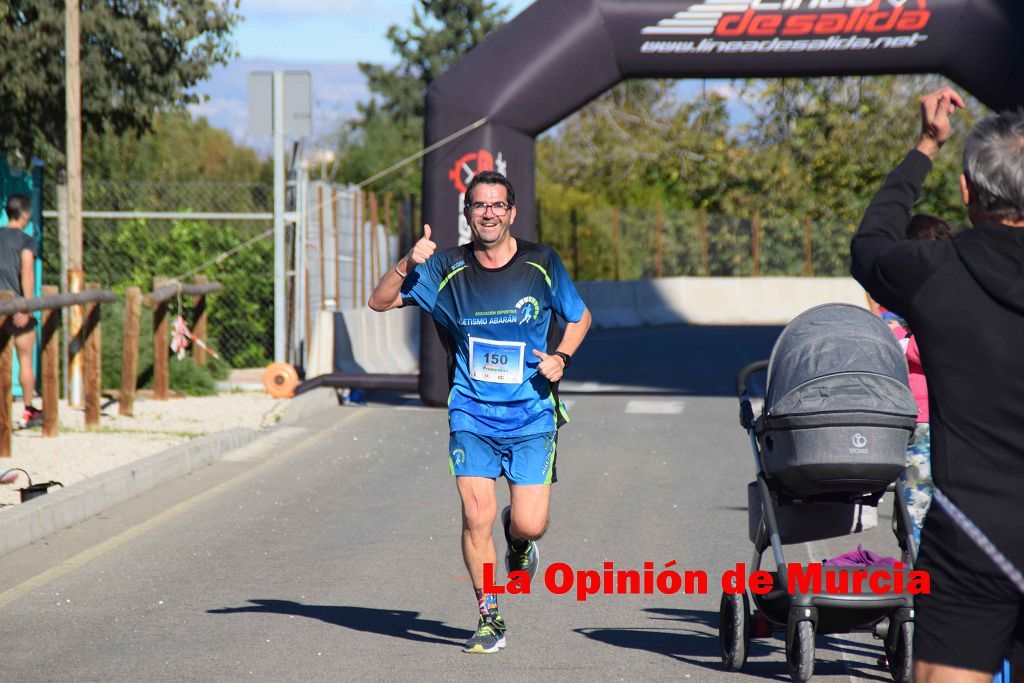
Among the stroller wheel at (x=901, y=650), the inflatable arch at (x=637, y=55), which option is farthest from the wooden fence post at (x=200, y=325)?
the stroller wheel at (x=901, y=650)

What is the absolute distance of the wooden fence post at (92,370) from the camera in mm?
13422

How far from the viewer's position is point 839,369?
5.55 m

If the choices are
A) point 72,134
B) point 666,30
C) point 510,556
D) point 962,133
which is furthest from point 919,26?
point 962,133

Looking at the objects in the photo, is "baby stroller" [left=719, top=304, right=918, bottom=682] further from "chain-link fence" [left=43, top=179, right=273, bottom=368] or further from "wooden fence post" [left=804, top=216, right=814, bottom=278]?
"wooden fence post" [left=804, top=216, right=814, bottom=278]

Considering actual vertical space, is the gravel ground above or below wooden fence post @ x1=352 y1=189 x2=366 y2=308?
below

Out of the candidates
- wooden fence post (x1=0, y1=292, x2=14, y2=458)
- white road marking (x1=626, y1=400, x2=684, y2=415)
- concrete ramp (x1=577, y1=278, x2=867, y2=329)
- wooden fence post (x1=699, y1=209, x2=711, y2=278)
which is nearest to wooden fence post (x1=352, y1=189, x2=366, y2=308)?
white road marking (x1=626, y1=400, x2=684, y2=415)

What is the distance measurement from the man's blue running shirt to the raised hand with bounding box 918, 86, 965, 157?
2849 mm

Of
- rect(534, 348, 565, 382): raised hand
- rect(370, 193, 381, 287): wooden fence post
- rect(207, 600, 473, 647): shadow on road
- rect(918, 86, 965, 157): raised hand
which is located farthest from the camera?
rect(370, 193, 381, 287): wooden fence post

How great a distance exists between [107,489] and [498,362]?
460 centimetres

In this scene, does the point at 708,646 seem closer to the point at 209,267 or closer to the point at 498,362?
the point at 498,362

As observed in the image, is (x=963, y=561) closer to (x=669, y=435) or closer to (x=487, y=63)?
(x=669, y=435)

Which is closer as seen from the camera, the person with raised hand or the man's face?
the person with raised hand

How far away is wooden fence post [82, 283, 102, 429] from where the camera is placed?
13.4m

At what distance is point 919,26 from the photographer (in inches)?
591
